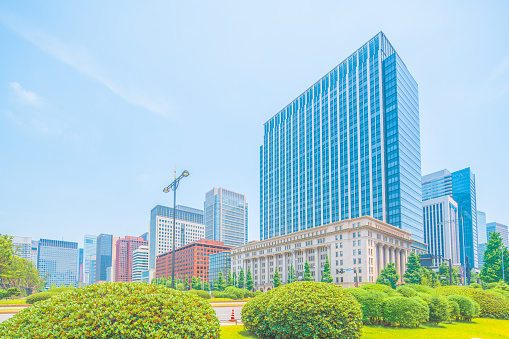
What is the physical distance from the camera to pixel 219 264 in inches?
6506

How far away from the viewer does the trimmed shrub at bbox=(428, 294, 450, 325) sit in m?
22.9

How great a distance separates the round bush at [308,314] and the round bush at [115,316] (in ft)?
16.1

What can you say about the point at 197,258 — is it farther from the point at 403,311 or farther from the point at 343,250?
the point at 403,311

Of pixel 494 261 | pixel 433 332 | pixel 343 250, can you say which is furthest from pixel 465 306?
pixel 343 250

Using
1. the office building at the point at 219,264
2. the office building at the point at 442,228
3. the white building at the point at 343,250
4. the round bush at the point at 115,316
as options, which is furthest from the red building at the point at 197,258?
the round bush at the point at 115,316

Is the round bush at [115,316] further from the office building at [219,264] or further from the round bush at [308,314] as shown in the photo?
the office building at [219,264]

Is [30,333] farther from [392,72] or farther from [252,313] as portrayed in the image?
[392,72]

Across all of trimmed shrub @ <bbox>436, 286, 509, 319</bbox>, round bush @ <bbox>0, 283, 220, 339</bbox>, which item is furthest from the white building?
round bush @ <bbox>0, 283, 220, 339</bbox>

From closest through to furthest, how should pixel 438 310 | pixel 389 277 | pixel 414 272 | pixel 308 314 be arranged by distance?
1. pixel 308 314
2. pixel 438 310
3. pixel 389 277
4. pixel 414 272

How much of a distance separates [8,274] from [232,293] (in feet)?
132

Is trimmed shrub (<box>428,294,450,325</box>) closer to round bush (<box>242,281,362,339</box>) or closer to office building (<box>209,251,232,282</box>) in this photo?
round bush (<box>242,281,362,339</box>)

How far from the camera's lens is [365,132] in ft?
380

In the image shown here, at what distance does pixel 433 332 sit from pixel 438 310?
388cm

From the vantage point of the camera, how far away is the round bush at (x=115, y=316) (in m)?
7.86
